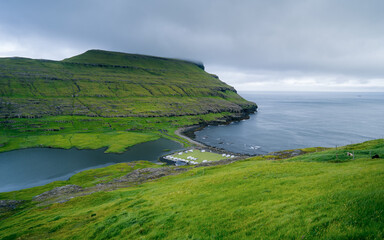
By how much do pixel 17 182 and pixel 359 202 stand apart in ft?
377

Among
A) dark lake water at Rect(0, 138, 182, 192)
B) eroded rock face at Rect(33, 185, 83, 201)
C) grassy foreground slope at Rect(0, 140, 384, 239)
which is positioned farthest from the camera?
dark lake water at Rect(0, 138, 182, 192)

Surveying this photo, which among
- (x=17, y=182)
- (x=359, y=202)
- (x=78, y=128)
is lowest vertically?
(x=17, y=182)

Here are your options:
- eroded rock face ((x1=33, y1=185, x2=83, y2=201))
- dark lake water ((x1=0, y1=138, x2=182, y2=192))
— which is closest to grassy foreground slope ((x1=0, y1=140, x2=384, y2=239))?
eroded rock face ((x1=33, y1=185, x2=83, y2=201))

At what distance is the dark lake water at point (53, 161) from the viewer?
86438mm

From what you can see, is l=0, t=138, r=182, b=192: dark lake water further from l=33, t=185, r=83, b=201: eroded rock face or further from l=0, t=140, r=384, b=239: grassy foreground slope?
l=0, t=140, r=384, b=239: grassy foreground slope

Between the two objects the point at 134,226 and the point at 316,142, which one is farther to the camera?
the point at 316,142

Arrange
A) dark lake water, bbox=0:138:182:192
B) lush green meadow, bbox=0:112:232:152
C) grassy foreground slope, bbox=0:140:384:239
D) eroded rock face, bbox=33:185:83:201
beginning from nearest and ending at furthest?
grassy foreground slope, bbox=0:140:384:239 < eroded rock face, bbox=33:185:83:201 < dark lake water, bbox=0:138:182:192 < lush green meadow, bbox=0:112:232:152

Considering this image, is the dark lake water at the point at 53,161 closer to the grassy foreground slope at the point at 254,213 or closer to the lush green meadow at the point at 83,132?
the lush green meadow at the point at 83,132

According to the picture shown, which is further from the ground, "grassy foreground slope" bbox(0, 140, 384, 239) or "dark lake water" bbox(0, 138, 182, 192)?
"grassy foreground slope" bbox(0, 140, 384, 239)

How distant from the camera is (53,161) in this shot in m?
107

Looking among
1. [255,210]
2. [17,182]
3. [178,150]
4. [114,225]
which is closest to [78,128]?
[17,182]

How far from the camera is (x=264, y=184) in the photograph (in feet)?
83.0

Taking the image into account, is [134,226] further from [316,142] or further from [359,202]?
[316,142]

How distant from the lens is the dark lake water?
8644cm
